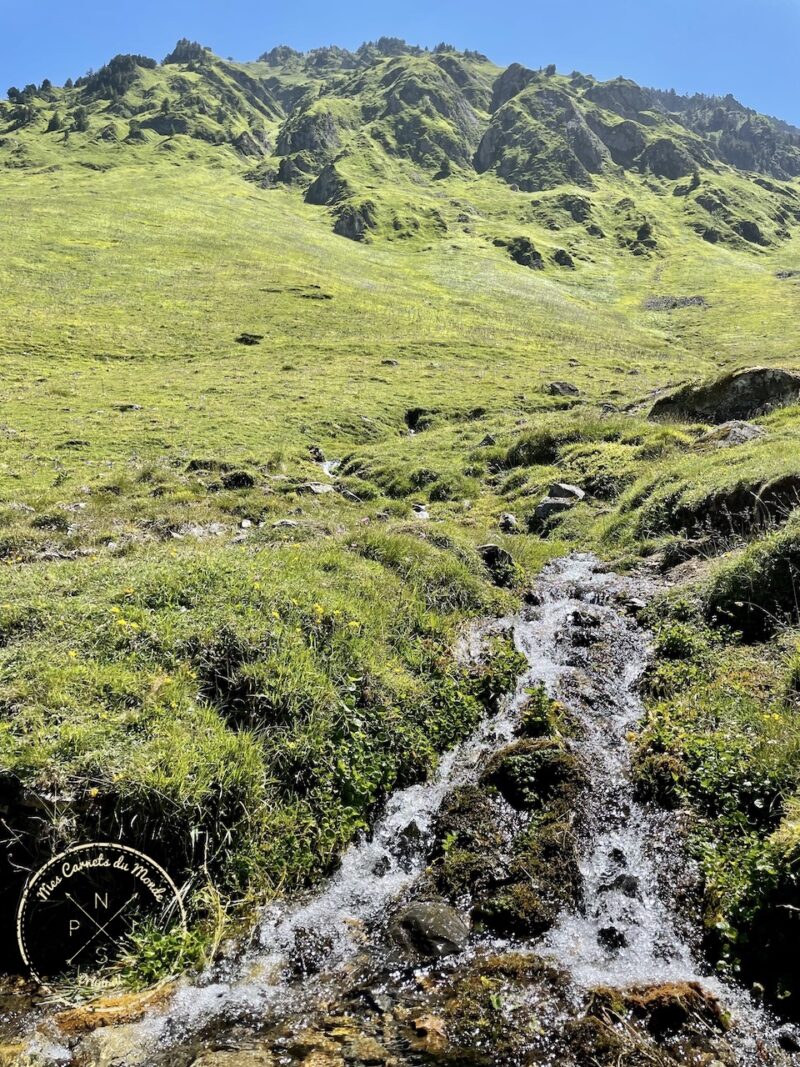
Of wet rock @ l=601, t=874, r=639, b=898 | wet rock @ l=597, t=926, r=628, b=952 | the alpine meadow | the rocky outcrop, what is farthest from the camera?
the rocky outcrop

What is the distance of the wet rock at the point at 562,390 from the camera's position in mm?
46719

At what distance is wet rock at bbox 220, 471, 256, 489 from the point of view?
2478 centimetres

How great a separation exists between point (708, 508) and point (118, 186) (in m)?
173

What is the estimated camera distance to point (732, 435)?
21531 mm

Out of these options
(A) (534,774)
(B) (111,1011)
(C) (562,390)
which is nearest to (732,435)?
(A) (534,774)

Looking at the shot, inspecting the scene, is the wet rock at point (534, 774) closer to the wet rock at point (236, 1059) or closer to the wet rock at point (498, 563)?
the wet rock at point (236, 1059)

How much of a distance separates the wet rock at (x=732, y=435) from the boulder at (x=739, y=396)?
12.3 ft

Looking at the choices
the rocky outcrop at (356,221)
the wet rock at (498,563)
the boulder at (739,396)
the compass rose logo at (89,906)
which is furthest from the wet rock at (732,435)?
the rocky outcrop at (356,221)

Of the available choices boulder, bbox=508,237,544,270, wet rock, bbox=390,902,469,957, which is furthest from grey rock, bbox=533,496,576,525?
boulder, bbox=508,237,544,270

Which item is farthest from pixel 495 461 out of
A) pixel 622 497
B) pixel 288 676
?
pixel 288 676

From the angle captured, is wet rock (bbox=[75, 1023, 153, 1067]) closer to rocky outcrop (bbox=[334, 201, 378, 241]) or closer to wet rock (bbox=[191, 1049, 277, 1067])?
wet rock (bbox=[191, 1049, 277, 1067])

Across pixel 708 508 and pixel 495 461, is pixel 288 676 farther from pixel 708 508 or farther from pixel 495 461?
pixel 495 461

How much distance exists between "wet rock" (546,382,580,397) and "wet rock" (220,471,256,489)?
28.8m

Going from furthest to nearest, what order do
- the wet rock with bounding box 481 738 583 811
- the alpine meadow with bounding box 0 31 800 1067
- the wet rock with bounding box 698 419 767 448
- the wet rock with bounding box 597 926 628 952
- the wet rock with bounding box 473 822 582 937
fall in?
the wet rock with bounding box 698 419 767 448
the wet rock with bounding box 481 738 583 811
the wet rock with bounding box 473 822 582 937
the wet rock with bounding box 597 926 628 952
the alpine meadow with bounding box 0 31 800 1067
